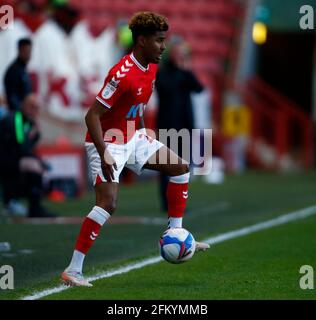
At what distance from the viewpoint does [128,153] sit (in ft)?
27.6

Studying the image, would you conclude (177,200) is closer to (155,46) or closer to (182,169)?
(182,169)

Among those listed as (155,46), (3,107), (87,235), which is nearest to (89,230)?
(87,235)

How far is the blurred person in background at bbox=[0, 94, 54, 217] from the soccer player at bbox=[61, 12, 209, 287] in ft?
15.8

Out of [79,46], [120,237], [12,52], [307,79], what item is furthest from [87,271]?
[307,79]

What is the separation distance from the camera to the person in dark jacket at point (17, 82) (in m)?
14.1

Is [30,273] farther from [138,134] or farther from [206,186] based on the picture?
[206,186]

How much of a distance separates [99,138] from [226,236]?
362cm

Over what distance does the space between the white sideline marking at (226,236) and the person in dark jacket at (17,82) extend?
3.73 metres

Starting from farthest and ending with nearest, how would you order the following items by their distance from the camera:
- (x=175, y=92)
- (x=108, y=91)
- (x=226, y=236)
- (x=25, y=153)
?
(x=175, y=92) → (x=25, y=153) → (x=226, y=236) → (x=108, y=91)

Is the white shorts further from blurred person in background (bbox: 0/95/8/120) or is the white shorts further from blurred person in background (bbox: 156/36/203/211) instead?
blurred person in background (bbox: 0/95/8/120)

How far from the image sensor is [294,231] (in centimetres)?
1151

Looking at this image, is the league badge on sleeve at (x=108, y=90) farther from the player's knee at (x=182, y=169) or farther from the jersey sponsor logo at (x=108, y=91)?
the player's knee at (x=182, y=169)

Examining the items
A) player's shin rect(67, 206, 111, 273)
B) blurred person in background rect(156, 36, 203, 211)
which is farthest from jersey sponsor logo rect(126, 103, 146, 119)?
blurred person in background rect(156, 36, 203, 211)

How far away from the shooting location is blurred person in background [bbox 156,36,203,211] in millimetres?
14047
